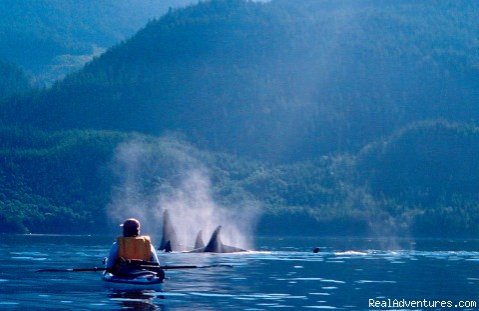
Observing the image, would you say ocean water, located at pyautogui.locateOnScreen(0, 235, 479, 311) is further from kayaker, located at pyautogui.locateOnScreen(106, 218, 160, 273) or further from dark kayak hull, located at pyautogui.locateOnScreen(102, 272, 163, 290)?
kayaker, located at pyautogui.locateOnScreen(106, 218, 160, 273)

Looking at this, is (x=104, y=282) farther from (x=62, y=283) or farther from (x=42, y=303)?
(x=42, y=303)

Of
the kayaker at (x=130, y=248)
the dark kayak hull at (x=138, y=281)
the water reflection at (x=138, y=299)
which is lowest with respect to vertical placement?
the water reflection at (x=138, y=299)

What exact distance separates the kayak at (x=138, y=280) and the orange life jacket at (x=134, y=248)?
2.77 ft

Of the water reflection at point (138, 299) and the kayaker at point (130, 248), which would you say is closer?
the water reflection at point (138, 299)

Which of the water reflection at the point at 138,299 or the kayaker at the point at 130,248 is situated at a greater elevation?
the kayaker at the point at 130,248

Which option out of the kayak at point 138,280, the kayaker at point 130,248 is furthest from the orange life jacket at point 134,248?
the kayak at point 138,280

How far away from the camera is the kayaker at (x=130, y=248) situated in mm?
57844

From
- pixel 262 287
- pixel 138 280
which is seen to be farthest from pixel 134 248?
pixel 262 287

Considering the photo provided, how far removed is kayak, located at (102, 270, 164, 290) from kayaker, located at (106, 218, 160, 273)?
16.4 inches

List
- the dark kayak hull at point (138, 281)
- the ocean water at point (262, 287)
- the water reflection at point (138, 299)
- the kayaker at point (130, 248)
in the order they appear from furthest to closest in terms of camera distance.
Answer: the kayaker at point (130, 248) → the dark kayak hull at point (138, 281) → the ocean water at point (262, 287) → the water reflection at point (138, 299)

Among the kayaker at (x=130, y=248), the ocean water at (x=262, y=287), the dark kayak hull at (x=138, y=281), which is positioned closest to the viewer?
the ocean water at (x=262, y=287)

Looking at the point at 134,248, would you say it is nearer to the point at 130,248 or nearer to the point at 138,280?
the point at 130,248

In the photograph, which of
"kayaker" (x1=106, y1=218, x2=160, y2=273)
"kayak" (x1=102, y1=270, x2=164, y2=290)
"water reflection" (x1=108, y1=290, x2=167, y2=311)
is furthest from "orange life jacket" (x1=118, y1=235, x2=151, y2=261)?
"water reflection" (x1=108, y1=290, x2=167, y2=311)

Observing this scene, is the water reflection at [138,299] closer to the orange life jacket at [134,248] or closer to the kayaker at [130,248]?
the kayaker at [130,248]
